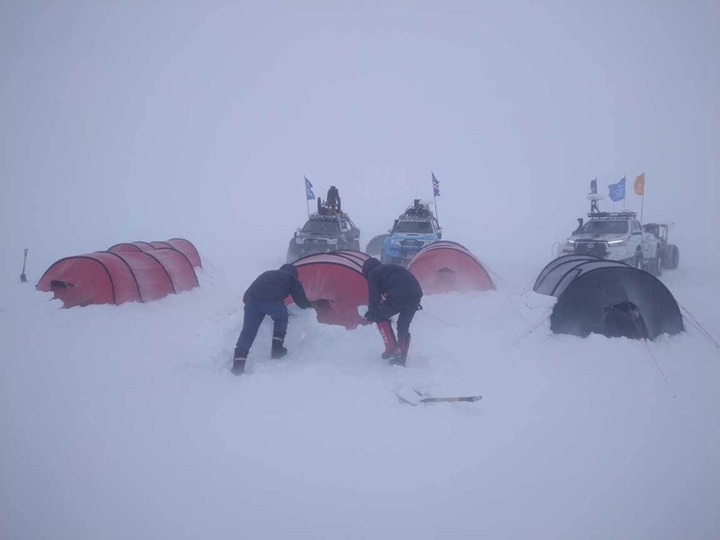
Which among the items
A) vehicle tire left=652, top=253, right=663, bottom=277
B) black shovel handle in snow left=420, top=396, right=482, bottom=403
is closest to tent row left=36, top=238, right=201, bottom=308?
black shovel handle in snow left=420, top=396, right=482, bottom=403

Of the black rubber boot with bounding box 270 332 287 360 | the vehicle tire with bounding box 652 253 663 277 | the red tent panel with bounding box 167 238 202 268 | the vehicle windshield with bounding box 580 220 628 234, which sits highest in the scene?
the vehicle windshield with bounding box 580 220 628 234

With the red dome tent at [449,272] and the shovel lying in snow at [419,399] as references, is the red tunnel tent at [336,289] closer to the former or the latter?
the shovel lying in snow at [419,399]

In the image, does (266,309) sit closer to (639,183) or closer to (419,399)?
(419,399)

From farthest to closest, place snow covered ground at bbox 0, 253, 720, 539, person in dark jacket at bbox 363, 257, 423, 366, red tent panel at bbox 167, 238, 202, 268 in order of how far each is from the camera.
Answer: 1. red tent panel at bbox 167, 238, 202, 268
2. person in dark jacket at bbox 363, 257, 423, 366
3. snow covered ground at bbox 0, 253, 720, 539

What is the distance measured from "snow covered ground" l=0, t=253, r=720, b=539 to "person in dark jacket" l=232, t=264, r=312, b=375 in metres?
0.30

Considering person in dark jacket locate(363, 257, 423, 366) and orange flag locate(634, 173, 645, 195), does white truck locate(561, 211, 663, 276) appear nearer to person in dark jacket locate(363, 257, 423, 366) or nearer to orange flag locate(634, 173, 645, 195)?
orange flag locate(634, 173, 645, 195)

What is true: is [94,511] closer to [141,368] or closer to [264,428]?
[264,428]

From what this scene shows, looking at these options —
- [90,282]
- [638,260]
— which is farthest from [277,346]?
[638,260]

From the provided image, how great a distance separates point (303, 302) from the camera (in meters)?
7.08

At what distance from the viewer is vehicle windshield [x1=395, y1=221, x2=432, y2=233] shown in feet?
54.4

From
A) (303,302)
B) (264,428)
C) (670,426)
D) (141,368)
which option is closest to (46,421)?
(141,368)

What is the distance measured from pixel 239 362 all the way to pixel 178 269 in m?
7.11

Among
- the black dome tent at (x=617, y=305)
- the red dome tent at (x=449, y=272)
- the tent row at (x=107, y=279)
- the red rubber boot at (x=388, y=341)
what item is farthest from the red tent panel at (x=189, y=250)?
the black dome tent at (x=617, y=305)

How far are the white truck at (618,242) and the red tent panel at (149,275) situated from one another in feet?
42.3
